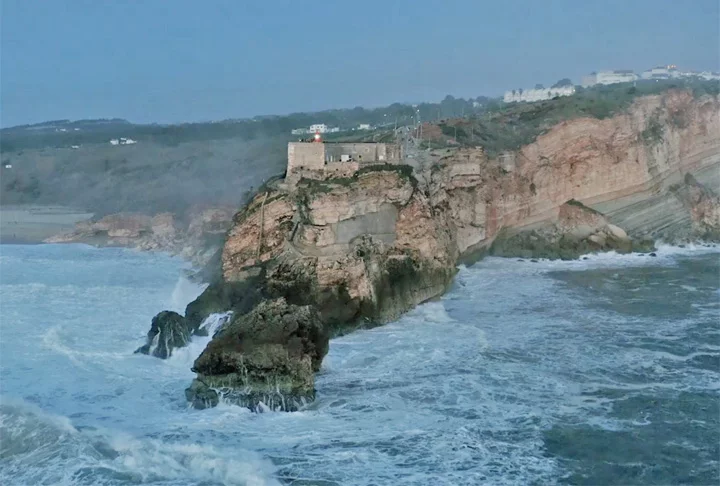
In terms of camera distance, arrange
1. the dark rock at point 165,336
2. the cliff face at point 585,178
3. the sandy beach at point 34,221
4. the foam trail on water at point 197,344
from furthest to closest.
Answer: the sandy beach at point 34,221 < the cliff face at point 585,178 < the dark rock at point 165,336 < the foam trail on water at point 197,344

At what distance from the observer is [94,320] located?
21469 millimetres

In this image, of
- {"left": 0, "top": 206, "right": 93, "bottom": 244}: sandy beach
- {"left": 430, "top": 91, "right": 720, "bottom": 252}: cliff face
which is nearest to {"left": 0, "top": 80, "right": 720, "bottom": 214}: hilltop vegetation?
{"left": 430, "top": 91, "right": 720, "bottom": 252}: cliff face

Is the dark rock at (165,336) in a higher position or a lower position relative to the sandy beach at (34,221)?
lower

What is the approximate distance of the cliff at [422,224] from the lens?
53.2ft

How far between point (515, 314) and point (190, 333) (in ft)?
28.0

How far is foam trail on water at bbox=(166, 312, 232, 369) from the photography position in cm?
1778

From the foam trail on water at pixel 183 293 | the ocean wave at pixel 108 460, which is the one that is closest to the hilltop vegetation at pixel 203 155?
the foam trail on water at pixel 183 293

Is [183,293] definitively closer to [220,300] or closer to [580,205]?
[220,300]

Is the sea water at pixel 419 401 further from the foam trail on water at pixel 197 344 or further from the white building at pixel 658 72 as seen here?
the white building at pixel 658 72

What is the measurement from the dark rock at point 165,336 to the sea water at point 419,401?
0.33 m

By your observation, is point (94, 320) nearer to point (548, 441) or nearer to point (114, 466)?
point (114, 466)

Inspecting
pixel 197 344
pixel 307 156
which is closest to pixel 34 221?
pixel 307 156

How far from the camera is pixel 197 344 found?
60.8ft

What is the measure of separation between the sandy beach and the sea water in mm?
18847
